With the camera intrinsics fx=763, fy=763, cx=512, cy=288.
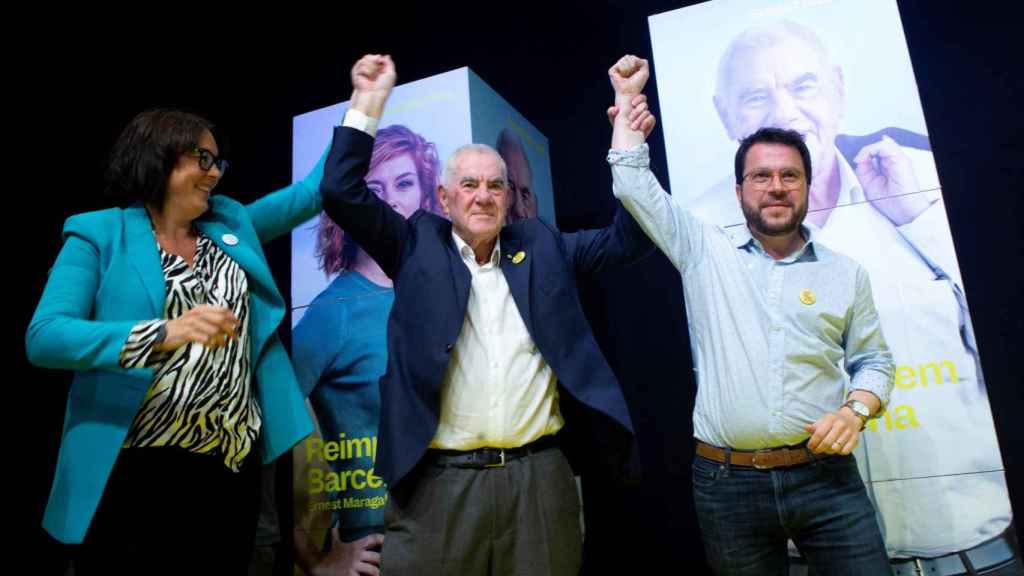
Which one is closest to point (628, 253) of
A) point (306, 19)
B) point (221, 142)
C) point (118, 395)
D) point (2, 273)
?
point (221, 142)

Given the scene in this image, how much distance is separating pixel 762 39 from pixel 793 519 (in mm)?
1601

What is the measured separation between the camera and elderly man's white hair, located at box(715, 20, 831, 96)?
255cm

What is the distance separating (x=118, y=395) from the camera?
156 cm

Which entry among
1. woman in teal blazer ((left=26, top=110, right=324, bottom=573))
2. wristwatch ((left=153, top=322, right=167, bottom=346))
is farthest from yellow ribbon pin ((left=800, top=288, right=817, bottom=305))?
wristwatch ((left=153, top=322, right=167, bottom=346))

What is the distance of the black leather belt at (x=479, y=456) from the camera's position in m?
1.67

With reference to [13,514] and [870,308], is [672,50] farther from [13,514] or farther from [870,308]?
[13,514]

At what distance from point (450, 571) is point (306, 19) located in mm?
3243

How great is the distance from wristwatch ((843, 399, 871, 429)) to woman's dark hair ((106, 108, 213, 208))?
1677mm

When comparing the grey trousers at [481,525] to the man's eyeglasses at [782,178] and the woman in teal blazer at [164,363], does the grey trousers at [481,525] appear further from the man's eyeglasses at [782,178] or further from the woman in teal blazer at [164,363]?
the man's eyeglasses at [782,178]

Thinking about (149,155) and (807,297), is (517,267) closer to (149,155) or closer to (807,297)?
(807,297)

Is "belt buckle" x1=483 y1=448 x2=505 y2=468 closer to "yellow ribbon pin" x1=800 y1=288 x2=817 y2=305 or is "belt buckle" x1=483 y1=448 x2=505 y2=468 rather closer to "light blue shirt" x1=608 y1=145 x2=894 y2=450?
"light blue shirt" x1=608 y1=145 x2=894 y2=450

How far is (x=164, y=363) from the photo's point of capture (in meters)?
1.62

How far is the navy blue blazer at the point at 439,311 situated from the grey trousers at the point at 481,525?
87mm

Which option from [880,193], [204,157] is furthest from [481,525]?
[880,193]
